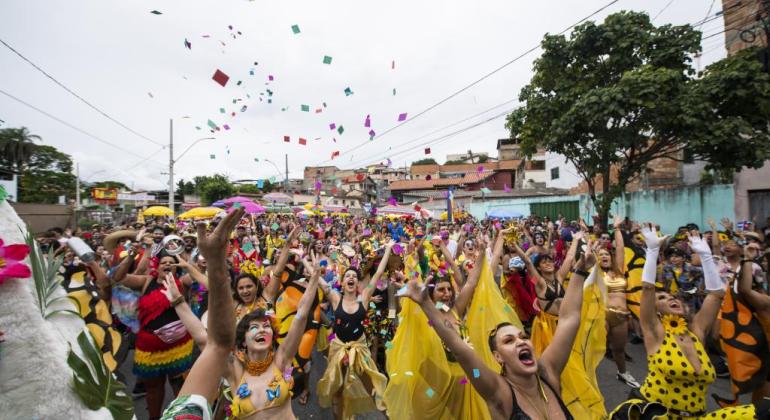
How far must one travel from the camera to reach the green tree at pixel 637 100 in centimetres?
859

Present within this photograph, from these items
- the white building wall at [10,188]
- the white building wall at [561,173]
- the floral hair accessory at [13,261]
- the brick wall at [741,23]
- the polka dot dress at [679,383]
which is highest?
the brick wall at [741,23]

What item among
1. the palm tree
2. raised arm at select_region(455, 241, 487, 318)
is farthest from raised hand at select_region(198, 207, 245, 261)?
the palm tree

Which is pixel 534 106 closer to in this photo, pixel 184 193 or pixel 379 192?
pixel 379 192

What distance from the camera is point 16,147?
35.7 metres

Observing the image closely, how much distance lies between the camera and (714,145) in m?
8.68

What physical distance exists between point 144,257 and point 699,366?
16.8 ft

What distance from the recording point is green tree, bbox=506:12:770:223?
28.2 ft

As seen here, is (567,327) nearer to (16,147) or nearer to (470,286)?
(470,286)

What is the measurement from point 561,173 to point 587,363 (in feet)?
98.2

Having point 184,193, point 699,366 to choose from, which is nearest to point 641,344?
point 699,366

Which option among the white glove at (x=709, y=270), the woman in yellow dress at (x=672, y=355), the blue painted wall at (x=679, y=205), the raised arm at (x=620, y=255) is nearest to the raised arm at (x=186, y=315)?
the woman in yellow dress at (x=672, y=355)

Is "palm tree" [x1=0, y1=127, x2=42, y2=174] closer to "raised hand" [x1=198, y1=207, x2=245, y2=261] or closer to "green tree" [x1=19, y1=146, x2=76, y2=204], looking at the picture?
"green tree" [x1=19, y1=146, x2=76, y2=204]

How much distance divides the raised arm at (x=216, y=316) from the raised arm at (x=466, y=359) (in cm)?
96

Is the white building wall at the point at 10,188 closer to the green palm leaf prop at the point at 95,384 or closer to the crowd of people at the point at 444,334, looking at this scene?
the crowd of people at the point at 444,334
